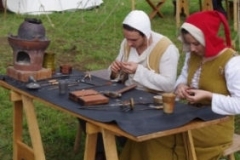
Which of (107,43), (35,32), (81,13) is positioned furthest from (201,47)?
(81,13)

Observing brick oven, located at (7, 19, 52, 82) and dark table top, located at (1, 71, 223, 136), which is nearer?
dark table top, located at (1, 71, 223, 136)

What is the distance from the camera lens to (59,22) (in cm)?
934

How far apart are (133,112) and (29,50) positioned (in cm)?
98

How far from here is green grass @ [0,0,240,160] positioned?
4500 millimetres

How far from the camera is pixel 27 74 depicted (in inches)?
136

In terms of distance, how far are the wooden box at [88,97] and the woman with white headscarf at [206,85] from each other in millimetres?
454

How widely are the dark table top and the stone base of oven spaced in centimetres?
11

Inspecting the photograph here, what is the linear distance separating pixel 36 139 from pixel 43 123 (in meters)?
1.45

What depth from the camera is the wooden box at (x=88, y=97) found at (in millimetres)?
2918

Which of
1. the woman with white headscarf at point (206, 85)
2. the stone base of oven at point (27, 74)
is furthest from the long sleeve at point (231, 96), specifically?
the stone base of oven at point (27, 74)

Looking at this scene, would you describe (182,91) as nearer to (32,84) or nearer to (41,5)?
(32,84)

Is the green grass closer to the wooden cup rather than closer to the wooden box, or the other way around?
the wooden box

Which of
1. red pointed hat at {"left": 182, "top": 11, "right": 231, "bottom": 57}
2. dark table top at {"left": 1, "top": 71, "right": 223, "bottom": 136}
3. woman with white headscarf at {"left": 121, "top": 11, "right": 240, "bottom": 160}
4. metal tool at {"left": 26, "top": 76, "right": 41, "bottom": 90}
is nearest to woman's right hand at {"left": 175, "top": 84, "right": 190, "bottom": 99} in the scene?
woman with white headscarf at {"left": 121, "top": 11, "right": 240, "bottom": 160}

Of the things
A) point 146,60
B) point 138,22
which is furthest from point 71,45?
point 138,22
